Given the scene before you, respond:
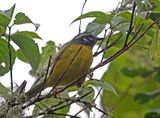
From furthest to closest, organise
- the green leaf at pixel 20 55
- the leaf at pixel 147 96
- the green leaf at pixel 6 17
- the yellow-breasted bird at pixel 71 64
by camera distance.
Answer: the leaf at pixel 147 96
the yellow-breasted bird at pixel 71 64
the green leaf at pixel 20 55
the green leaf at pixel 6 17

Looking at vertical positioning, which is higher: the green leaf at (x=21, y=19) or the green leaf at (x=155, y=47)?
the green leaf at (x=21, y=19)

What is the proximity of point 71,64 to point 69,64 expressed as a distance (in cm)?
2

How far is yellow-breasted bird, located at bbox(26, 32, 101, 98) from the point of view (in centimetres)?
182

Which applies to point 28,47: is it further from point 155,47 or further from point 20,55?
point 155,47

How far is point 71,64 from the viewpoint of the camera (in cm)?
193

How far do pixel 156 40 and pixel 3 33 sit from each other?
44 centimetres

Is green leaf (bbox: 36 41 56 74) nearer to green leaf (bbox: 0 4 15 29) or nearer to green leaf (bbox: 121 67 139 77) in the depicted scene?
green leaf (bbox: 0 4 15 29)

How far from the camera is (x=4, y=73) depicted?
154cm

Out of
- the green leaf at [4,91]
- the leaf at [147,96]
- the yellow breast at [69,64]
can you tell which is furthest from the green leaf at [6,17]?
the leaf at [147,96]

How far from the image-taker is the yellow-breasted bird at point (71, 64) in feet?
5.98

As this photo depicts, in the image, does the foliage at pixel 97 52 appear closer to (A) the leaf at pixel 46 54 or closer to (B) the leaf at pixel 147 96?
(A) the leaf at pixel 46 54

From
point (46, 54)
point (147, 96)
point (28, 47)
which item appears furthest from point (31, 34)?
point (147, 96)

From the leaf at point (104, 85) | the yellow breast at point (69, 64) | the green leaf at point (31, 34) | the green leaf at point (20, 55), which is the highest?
the green leaf at point (31, 34)

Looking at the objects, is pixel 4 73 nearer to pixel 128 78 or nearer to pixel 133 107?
pixel 133 107
